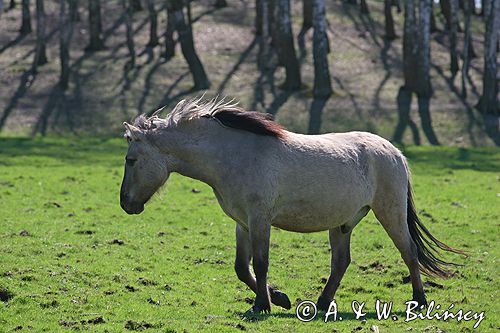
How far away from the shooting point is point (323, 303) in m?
10.8

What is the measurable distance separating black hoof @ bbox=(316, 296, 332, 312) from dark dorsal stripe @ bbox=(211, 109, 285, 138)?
212cm

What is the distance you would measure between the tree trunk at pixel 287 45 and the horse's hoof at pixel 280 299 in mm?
24771

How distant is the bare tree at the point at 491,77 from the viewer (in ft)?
107

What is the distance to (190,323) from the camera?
9508 millimetres

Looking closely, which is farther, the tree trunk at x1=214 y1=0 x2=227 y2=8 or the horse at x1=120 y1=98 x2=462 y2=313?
the tree trunk at x1=214 y1=0 x2=227 y2=8

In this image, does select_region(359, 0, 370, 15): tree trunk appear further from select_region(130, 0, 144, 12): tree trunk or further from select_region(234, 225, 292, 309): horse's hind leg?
select_region(234, 225, 292, 309): horse's hind leg

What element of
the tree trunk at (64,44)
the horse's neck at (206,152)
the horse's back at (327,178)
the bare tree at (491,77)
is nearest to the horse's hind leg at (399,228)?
the horse's back at (327,178)

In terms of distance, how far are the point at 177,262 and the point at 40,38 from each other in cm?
2675

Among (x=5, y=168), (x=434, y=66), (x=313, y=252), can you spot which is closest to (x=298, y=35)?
(x=434, y=66)

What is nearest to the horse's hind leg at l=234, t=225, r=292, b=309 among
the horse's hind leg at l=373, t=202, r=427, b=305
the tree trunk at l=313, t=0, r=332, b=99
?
the horse's hind leg at l=373, t=202, r=427, b=305

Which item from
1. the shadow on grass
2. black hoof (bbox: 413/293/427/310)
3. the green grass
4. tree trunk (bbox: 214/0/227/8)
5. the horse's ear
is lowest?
tree trunk (bbox: 214/0/227/8)

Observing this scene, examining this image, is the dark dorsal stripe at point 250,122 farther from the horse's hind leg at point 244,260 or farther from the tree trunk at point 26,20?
the tree trunk at point 26,20

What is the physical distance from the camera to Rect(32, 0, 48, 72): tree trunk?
36.5 metres

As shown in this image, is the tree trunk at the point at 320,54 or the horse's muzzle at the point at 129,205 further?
the tree trunk at the point at 320,54
